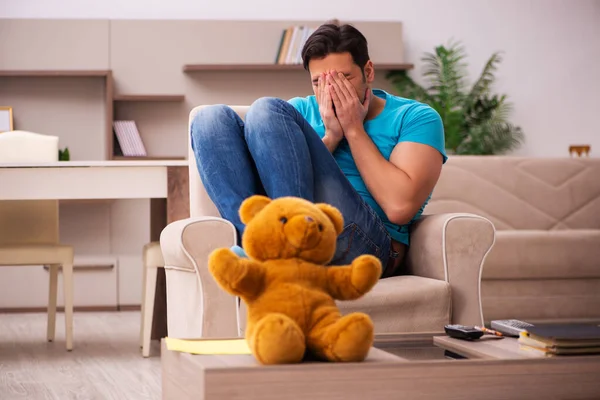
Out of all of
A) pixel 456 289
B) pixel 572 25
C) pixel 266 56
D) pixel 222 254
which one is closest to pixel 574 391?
pixel 222 254

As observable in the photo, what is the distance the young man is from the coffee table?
64 centimetres

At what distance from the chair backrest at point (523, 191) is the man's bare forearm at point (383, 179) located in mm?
1812

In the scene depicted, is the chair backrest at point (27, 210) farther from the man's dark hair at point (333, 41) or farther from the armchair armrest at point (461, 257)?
the armchair armrest at point (461, 257)

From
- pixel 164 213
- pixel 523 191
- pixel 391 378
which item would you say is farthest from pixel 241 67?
pixel 391 378

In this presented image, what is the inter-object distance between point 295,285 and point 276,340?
0.11m

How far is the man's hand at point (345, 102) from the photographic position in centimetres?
218

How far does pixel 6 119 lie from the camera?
17.4ft

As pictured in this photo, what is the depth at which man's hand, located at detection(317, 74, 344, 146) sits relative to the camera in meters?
2.20

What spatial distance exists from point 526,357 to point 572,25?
5.30 meters

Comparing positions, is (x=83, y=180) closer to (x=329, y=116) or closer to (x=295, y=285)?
(x=329, y=116)

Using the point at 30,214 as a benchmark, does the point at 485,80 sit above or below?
above

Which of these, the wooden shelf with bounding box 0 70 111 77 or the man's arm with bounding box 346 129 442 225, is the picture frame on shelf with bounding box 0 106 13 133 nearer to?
the wooden shelf with bounding box 0 70 111 77

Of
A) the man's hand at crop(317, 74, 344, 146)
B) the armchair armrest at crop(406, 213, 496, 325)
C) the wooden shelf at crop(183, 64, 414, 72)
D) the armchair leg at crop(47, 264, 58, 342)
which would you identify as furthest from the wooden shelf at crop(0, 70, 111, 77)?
the armchair armrest at crop(406, 213, 496, 325)

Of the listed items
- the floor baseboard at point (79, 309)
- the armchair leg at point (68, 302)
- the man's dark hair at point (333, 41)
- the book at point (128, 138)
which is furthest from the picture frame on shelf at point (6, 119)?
the man's dark hair at point (333, 41)
